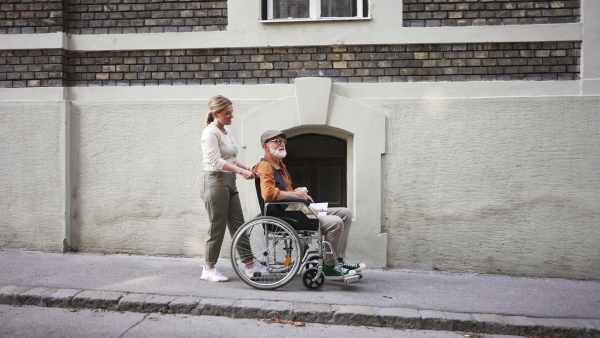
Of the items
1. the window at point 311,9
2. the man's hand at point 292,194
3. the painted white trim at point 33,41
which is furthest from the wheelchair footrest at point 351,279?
the painted white trim at point 33,41

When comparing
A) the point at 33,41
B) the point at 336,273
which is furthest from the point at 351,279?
the point at 33,41

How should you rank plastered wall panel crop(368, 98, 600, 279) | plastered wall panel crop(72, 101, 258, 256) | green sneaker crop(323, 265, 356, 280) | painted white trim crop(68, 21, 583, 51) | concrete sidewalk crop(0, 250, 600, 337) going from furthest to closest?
plastered wall panel crop(72, 101, 258, 256) < painted white trim crop(68, 21, 583, 51) < plastered wall panel crop(368, 98, 600, 279) < green sneaker crop(323, 265, 356, 280) < concrete sidewalk crop(0, 250, 600, 337)

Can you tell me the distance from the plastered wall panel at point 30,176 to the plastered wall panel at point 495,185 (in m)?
4.05

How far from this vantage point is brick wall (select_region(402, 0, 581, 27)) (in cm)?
627

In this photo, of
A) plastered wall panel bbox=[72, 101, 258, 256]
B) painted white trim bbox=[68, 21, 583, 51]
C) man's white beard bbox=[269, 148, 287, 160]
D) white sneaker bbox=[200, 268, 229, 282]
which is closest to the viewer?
man's white beard bbox=[269, 148, 287, 160]

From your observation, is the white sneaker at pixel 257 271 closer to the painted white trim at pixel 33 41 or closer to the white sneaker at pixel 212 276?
the white sneaker at pixel 212 276

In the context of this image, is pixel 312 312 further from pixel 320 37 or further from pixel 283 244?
pixel 320 37

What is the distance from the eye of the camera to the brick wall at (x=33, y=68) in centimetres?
670

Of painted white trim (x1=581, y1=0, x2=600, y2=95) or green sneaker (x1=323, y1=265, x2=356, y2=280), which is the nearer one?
green sneaker (x1=323, y1=265, x2=356, y2=280)

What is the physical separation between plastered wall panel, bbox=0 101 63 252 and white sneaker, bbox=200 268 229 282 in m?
2.30

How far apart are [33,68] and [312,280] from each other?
4.43 meters

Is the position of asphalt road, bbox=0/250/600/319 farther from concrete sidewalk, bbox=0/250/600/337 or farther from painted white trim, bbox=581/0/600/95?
painted white trim, bbox=581/0/600/95

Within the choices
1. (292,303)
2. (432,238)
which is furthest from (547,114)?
(292,303)

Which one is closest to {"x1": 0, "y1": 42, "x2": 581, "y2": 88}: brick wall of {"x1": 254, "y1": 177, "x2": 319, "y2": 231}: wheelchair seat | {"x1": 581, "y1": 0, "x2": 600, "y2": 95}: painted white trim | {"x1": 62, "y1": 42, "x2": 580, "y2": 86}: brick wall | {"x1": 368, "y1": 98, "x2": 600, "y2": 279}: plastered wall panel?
{"x1": 62, "y1": 42, "x2": 580, "y2": 86}: brick wall
